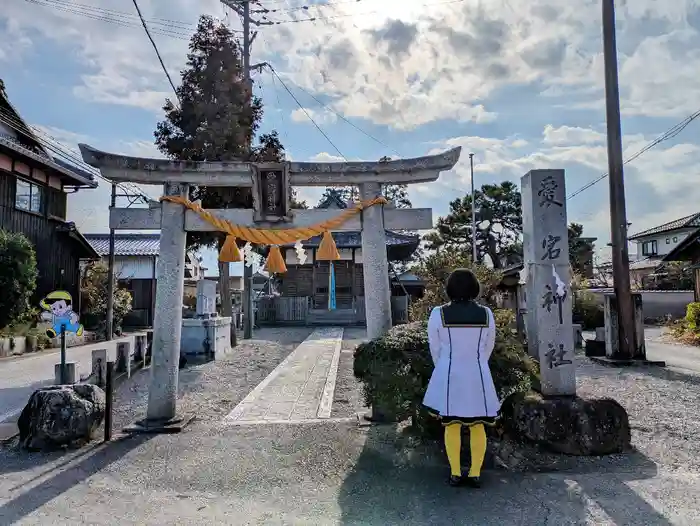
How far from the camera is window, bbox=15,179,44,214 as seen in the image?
1962 centimetres

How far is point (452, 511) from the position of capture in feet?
13.1

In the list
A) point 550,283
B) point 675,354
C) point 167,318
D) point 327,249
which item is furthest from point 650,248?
point 167,318

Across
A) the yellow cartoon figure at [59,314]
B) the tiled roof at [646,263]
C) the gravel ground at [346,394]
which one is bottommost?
the gravel ground at [346,394]

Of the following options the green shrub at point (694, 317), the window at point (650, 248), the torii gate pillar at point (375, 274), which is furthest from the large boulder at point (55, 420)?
the window at point (650, 248)

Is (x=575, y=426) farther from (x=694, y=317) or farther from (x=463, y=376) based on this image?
(x=694, y=317)

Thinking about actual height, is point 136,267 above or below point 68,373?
above

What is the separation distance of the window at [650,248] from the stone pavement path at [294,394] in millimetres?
34577

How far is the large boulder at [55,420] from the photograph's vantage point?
5754mm

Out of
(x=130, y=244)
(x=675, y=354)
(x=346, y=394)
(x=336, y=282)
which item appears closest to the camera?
(x=346, y=394)

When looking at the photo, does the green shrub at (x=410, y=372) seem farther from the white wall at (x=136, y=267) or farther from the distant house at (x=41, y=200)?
the white wall at (x=136, y=267)

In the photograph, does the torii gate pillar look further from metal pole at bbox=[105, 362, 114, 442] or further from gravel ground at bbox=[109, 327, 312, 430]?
metal pole at bbox=[105, 362, 114, 442]

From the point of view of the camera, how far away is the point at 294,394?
9414 mm

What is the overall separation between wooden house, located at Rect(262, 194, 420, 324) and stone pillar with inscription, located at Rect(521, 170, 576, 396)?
21.4 meters

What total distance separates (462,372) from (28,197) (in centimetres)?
2131
